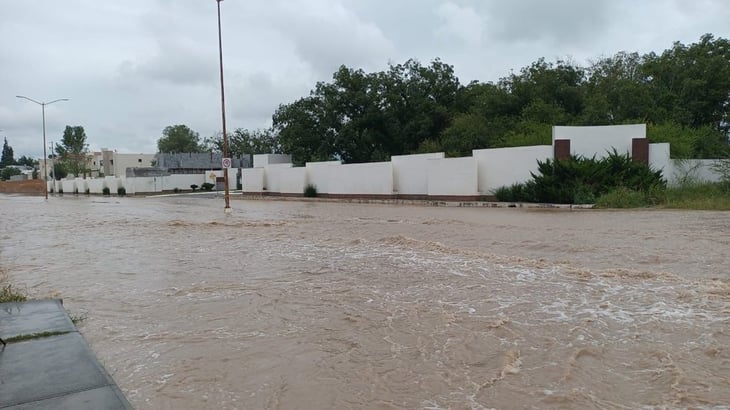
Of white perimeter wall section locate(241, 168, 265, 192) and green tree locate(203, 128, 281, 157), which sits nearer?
white perimeter wall section locate(241, 168, 265, 192)

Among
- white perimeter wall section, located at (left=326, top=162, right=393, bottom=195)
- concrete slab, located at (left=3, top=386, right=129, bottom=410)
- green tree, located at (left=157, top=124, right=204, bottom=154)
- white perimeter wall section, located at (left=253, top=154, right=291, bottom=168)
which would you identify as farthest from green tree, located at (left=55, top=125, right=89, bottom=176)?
concrete slab, located at (left=3, top=386, right=129, bottom=410)

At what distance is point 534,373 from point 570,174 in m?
21.5

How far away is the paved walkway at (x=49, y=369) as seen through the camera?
3426 millimetres

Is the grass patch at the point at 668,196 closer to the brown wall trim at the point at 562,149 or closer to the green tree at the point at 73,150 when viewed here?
the brown wall trim at the point at 562,149

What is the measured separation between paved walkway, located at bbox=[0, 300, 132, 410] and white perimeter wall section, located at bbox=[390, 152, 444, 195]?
2731 centimetres

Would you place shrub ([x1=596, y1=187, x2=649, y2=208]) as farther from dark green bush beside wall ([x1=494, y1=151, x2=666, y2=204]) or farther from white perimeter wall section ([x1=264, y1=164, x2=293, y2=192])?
white perimeter wall section ([x1=264, y1=164, x2=293, y2=192])

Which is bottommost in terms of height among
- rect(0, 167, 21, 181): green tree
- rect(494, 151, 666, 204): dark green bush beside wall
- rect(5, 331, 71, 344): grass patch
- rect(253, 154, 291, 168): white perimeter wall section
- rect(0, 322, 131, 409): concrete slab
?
rect(0, 322, 131, 409): concrete slab

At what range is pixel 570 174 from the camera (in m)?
24.2

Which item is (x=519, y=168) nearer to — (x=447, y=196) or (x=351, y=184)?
(x=447, y=196)

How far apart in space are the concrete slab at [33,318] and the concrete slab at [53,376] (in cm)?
35

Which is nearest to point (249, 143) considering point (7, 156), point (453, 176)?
point (453, 176)

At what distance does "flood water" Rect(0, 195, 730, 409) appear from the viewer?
4.33m

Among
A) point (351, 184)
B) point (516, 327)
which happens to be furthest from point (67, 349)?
point (351, 184)

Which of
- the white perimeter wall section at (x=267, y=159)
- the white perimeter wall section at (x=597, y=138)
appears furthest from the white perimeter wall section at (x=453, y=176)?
the white perimeter wall section at (x=267, y=159)
